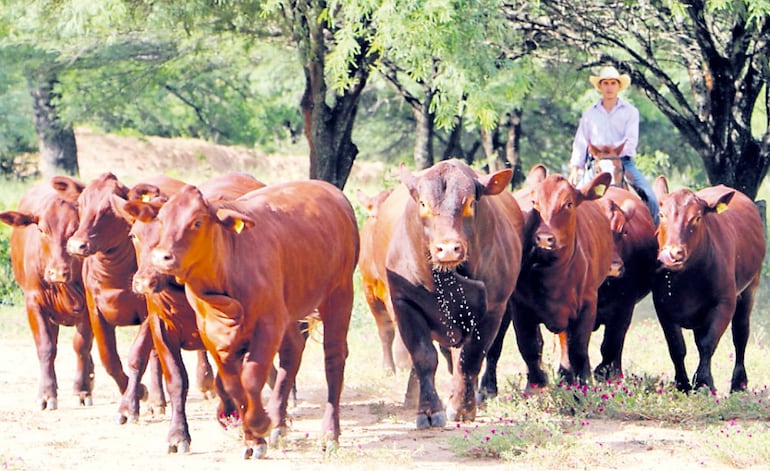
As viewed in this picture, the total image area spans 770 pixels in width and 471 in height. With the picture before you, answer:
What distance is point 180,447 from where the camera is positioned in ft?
25.2

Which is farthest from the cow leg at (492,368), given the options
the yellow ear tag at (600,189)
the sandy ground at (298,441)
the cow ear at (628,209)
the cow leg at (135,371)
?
the cow leg at (135,371)

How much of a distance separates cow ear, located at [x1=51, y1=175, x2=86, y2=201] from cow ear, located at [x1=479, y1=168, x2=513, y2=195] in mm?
3029

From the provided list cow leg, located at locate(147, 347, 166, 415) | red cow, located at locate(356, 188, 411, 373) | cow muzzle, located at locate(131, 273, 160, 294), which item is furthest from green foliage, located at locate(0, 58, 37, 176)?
cow muzzle, located at locate(131, 273, 160, 294)

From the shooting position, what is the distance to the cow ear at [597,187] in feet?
31.0

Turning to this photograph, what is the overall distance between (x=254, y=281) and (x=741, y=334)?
5.11m

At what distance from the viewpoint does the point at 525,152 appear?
99.5ft

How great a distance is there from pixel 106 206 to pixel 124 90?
15.0 metres

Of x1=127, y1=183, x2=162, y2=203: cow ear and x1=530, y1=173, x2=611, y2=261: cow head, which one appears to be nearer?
x1=127, y1=183, x2=162, y2=203: cow ear

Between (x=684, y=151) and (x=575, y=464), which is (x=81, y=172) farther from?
(x=575, y=464)

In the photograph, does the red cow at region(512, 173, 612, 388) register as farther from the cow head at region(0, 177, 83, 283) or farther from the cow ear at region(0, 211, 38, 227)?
the cow ear at region(0, 211, 38, 227)

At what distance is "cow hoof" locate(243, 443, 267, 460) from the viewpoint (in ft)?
24.2

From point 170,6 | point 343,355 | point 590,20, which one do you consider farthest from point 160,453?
point 590,20

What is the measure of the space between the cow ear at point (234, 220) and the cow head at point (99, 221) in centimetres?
174

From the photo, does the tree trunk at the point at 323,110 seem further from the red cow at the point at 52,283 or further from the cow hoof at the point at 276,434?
the cow hoof at the point at 276,434
